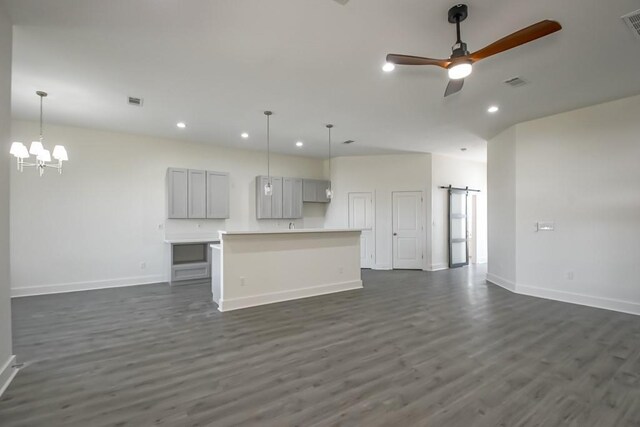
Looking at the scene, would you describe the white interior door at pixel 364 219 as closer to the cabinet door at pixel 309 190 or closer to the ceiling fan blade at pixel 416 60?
the cabinet door at pixel 309 190

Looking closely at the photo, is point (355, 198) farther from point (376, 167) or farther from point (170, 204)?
point (170, 204)

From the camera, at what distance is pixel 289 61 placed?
3.19m

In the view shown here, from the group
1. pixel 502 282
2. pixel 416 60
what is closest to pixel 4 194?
pixel 416 60

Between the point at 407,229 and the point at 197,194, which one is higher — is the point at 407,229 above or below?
below

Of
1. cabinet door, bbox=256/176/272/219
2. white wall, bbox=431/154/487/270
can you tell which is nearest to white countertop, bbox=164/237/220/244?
cabinet door, bbox=256/176/272/219

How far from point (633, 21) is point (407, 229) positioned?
5751 millimetres

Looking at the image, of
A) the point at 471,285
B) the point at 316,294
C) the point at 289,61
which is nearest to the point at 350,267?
the point at 316,294

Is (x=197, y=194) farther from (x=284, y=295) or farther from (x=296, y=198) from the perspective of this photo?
(x=284, y=295)

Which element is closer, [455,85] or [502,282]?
[455,85]

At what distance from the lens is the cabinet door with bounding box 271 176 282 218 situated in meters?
7.43

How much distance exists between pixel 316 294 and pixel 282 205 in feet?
9.99

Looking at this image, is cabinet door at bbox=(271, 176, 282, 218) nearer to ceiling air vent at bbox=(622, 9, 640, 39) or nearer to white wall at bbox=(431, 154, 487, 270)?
white wall at bbox=(431, 154, 487, 270)

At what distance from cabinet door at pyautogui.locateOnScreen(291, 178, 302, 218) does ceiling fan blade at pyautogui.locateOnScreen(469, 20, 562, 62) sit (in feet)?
18.6

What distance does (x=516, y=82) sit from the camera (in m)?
3.65
